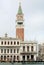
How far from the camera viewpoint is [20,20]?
110938mm

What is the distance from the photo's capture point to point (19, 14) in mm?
113500

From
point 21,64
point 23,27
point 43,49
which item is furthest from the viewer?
point 43,49

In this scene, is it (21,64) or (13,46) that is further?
(13,46)

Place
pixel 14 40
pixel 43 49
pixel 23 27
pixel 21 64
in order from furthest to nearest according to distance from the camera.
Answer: pixel 43 49 < pixel 23 27 < pixel 14 40 < pixel 21 64

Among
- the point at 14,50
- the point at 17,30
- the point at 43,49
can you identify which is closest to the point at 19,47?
the point at 14,50

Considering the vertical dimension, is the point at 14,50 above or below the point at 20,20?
below

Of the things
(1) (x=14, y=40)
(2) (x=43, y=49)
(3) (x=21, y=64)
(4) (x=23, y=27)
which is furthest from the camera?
(2) (x=43, y=49)

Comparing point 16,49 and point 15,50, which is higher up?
point 16,49

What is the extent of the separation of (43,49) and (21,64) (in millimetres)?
122859

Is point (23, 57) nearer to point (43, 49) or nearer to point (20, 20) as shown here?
point (20, 20)

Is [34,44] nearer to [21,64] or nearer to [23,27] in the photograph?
[23,27]

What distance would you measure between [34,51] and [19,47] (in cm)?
409

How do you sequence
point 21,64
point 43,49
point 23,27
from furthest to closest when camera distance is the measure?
point 43,49 → point 23,27 → point 21,64

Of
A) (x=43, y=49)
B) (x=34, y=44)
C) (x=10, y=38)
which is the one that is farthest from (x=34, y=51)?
(x=43, y=49)
